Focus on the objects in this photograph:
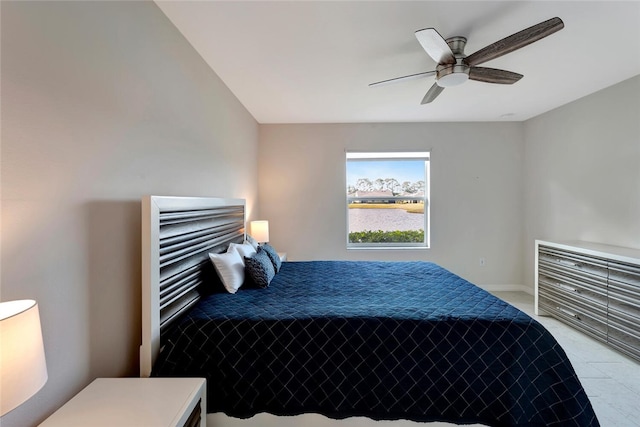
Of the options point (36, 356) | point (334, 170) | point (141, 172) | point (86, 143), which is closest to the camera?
point (36, 356)

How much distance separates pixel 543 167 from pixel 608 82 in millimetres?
1205

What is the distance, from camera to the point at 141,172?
1488 mm

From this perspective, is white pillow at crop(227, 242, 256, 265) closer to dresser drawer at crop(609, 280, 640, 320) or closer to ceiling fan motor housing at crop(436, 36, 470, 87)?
ceiling fan motor housing at crop(436, 36, 470, 87)

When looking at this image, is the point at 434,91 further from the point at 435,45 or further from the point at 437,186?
the point at 437,186

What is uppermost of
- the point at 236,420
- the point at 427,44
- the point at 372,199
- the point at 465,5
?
the point at 465,5

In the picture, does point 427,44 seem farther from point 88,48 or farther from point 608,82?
point 608,82

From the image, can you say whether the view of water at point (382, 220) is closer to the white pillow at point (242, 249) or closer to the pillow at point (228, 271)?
the white pillow at point (242, 249)

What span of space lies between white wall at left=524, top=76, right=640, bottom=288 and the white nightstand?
391 cm

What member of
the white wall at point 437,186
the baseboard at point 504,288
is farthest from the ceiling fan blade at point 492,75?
the baseboard at point 504,288

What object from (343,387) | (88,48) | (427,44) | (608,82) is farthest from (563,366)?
(608,82)

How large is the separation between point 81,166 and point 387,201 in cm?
379

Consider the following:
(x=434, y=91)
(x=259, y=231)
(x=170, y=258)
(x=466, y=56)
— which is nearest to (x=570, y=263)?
(x=434, y=91)

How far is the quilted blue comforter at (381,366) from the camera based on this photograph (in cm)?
136

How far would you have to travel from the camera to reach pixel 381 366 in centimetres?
141
